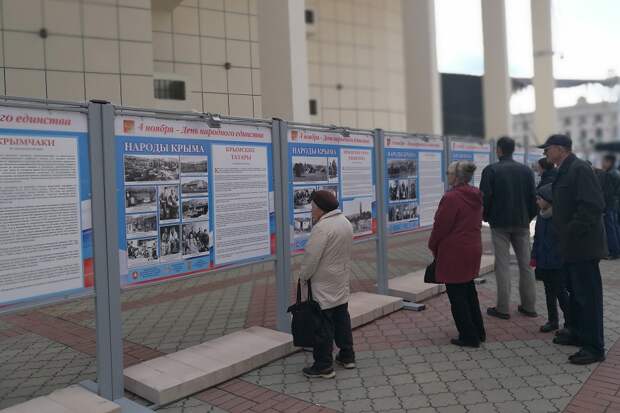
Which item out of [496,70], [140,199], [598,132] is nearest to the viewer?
[140,199]

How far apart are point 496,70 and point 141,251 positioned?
15.5 metres

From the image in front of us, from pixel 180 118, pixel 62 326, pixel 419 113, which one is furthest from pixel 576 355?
pixel 419 113

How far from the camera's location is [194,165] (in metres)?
4.42

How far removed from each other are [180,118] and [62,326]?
11.0ft

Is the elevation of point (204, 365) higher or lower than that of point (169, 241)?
lower

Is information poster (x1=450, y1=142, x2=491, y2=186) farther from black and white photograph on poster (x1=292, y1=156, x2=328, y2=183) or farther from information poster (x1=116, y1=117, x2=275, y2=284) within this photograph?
information poster (x1=116, y1=117, x2=275, y2=284)

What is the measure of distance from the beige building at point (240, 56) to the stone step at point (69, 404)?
655 cm

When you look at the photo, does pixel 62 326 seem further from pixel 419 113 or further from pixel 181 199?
pixel 419 113

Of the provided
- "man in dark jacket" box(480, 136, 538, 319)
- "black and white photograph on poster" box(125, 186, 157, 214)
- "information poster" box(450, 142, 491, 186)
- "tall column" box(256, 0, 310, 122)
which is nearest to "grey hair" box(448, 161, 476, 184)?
"man in dark jacket" box(480, 136, 538, 319)

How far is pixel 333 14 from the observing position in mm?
16672

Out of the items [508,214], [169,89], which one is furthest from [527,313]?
[169,89]

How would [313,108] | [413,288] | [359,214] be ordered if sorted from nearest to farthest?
[359,214]
[413,288]
[313,108]

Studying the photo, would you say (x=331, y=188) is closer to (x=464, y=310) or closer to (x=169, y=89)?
(x=464, y=310)

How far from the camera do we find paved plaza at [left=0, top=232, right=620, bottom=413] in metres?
3.85
